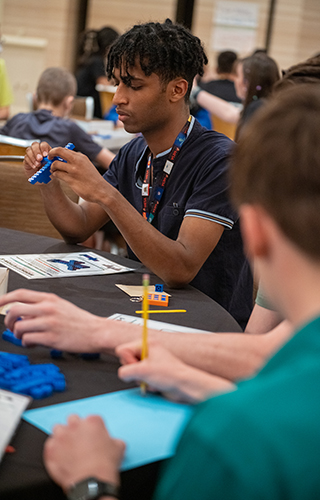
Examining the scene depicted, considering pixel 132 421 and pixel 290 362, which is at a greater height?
pixel 290 362

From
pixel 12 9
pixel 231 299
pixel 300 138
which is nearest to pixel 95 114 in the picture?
pixel 12 9

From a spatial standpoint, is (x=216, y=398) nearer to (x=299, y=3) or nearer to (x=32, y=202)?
A: (x=32, y=202)

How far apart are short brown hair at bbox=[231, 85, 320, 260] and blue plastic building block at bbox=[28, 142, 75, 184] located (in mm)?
1177

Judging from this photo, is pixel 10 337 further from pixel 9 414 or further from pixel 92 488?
pixel 92 488

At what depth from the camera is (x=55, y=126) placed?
11.5 ft

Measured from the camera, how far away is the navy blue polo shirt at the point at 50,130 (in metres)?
3.50

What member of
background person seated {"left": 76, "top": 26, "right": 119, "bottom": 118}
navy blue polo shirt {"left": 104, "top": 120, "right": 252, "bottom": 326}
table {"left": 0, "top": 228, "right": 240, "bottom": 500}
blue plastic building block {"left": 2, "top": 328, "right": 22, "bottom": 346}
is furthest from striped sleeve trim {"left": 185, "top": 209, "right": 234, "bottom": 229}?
background person seated {"left": 76, "top": 26, "right": 119, "bottom": 118}

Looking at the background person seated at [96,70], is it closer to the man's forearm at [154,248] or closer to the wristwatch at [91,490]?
the man's forearm at [154,248]

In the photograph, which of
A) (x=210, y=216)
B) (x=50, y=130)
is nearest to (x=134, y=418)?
(x=210, y=216)

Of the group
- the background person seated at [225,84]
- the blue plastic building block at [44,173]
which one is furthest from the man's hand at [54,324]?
the background person seated at [225,84]

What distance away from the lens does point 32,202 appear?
2438mm

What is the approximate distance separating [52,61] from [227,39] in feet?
9.38

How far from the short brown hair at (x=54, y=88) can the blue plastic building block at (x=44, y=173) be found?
2.05 meters

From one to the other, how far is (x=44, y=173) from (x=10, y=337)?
0.80 metres
